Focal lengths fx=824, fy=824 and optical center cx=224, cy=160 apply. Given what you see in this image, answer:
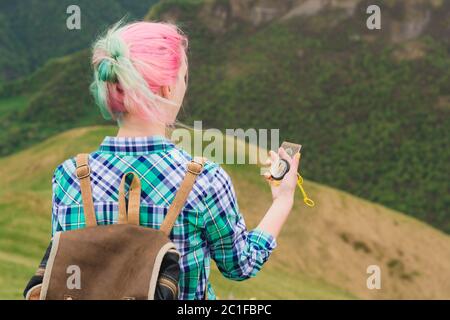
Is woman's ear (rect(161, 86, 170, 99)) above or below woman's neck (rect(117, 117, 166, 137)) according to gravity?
above

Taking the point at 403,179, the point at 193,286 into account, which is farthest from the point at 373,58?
the point at 193,286

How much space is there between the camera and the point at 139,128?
2568 millimetres

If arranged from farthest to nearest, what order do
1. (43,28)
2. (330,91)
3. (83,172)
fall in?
1. (43,28)
2. (330,91)
3. (83,172)

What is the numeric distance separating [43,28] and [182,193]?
111185mm

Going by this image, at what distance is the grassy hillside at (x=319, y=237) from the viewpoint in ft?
61.7

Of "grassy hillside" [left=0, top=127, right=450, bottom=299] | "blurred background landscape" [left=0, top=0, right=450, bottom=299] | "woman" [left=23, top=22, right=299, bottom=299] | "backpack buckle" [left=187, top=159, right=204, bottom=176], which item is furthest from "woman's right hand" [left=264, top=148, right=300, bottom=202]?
"blurred background landscape" [left=0, top=0, right=450, bottom=299]

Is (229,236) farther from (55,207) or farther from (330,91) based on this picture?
(330,91)

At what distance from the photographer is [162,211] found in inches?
96.7

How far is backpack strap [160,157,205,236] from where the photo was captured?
2408 mm

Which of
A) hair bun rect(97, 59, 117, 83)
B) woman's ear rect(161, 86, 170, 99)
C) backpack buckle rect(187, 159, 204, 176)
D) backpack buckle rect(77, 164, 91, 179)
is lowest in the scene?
backpack buckle rect(77, 164, 91, 179)

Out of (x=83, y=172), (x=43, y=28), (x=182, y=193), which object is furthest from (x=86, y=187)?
(x=43, y=28)

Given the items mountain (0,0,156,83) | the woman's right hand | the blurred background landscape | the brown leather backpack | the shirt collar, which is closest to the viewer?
the brown leather backpack

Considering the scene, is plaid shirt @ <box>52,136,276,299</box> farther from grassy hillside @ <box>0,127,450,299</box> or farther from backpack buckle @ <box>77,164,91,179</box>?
grassy hillside @ <box>0,127,450,299</box>

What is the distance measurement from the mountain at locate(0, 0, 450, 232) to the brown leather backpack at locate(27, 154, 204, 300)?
46.1m
